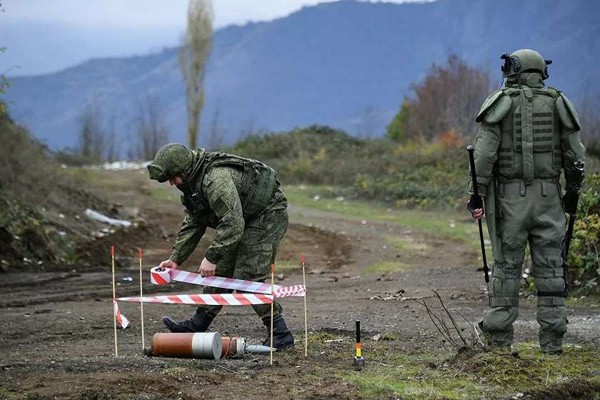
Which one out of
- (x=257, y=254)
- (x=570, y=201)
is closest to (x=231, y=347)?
(x=257, y=254)

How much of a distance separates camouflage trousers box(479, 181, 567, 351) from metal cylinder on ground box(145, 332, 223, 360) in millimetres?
2342

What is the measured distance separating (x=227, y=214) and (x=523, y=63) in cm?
285

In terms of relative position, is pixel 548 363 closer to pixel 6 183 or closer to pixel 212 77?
pixel 6 183

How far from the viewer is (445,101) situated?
4706 centimetres

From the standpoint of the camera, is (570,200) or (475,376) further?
(570,200)

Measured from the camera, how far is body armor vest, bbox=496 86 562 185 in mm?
8984

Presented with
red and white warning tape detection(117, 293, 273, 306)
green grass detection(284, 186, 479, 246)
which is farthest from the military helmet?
green grass detection(284, 186, 479, 246)

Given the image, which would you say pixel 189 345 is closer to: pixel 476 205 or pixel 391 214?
pixel 476 205

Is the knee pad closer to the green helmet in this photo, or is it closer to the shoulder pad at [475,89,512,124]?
the shoulder pad at [475,89,512,124]

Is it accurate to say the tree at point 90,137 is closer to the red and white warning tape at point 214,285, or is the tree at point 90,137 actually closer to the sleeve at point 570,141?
the red and white warning tape at point 214,285

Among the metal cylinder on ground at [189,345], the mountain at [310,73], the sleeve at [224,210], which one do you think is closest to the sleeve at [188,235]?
the sleeve at [224,210]

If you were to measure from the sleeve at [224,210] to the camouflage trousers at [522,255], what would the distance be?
2.25 m

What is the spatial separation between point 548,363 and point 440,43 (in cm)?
14745

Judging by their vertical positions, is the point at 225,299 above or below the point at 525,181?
below
